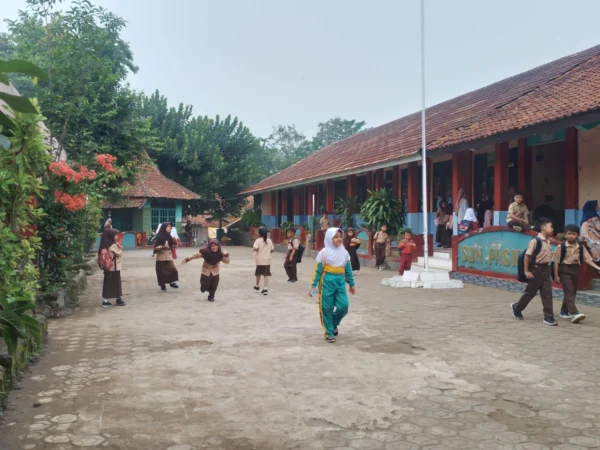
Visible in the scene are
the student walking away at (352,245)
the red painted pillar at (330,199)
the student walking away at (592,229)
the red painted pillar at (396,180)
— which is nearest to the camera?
the student walking away at (592,229)

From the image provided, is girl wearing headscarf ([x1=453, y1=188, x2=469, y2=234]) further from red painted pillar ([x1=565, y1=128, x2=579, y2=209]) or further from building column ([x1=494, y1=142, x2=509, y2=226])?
red painted pillar ([x1=565, y1=128, x2=579, y2=209])

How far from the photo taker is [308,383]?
4582mm

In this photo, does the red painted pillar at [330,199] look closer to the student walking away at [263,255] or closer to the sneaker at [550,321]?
the student walking away at [263,255]

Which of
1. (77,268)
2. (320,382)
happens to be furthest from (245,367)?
(77,268)

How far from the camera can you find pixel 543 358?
17.7 feet

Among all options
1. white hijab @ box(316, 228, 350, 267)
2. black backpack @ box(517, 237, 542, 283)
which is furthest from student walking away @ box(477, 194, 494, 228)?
white hijab @ box(316, 228, 350, 267)

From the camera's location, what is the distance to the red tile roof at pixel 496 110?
1059 centimetres

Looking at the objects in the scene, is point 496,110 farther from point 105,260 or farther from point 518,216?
point 105,260

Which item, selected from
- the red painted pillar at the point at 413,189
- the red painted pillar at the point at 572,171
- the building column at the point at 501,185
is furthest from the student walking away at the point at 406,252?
the red painted pillar at the point at 413,189

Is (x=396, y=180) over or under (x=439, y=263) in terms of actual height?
over

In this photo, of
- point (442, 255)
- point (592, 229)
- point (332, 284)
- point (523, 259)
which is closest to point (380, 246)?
point (442, 255)

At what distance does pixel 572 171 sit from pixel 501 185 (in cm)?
157

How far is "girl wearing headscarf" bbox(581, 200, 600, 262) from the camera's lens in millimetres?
9578

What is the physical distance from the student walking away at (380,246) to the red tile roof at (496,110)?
2.17 meters
